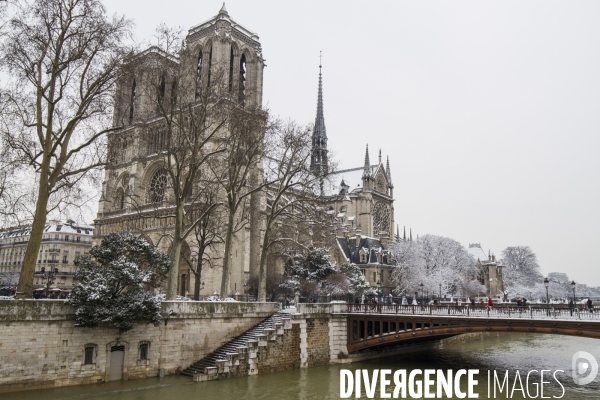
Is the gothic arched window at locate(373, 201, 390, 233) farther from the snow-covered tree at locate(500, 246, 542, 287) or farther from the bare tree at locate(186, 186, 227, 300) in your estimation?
the bare tree at locate(186, 186, 227, 300)

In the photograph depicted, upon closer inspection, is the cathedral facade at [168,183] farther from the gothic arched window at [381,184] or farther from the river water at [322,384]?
the gothic arched window at [381,184]

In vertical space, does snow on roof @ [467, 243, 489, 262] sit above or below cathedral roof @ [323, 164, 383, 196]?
below

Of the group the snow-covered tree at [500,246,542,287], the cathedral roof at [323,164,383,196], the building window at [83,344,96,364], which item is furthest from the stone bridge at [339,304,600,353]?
the snow-covered tree at [500,246,542,287]

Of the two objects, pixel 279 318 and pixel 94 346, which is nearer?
pixel 94 346

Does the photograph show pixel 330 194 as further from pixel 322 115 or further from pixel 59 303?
pixel 59 303

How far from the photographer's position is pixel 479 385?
23.3 metres

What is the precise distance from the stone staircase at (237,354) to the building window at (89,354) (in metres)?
4.44

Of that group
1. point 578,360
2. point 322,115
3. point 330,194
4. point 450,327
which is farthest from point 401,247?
point 450,327

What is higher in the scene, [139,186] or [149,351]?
[139,186]

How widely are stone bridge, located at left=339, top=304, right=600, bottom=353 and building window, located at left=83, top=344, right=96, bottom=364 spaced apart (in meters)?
14.1

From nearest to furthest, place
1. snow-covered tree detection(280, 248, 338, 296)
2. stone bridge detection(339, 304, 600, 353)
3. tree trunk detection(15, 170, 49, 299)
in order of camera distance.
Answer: tree trunk detection(15, 170, 49, 299)
stone bridge detection(339, 304, 600, 353)
snow-covered tree detection(280, 248, 338, 296)

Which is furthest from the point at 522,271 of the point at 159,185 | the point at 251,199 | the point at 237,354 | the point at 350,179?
the point at 237,354

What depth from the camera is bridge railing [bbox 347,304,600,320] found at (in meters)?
23.6

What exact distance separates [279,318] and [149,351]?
7.53 m
